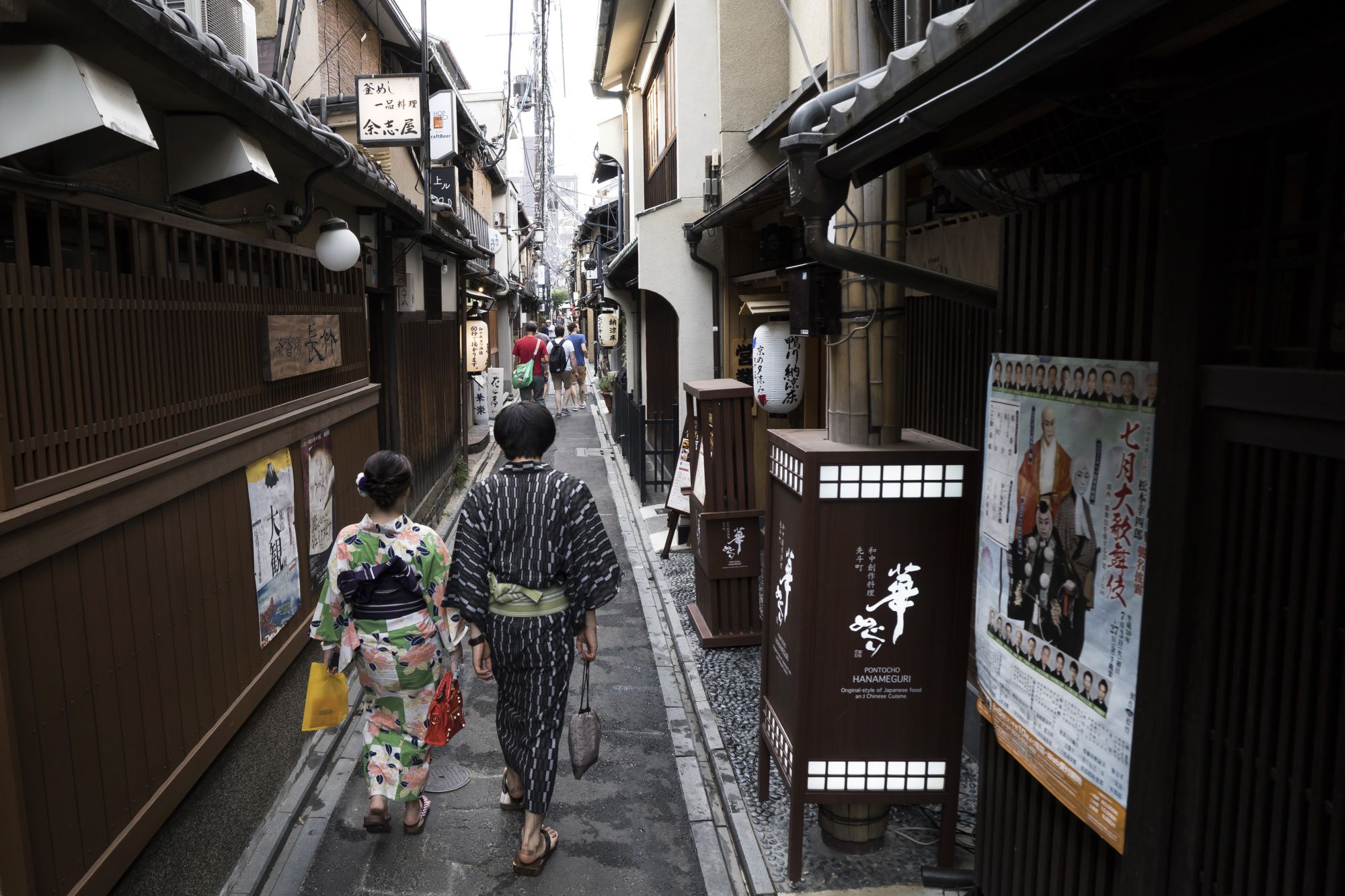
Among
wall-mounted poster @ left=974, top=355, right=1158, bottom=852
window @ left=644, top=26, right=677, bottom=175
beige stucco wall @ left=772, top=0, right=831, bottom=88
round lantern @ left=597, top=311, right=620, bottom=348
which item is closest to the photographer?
wall-mounted poster @ left=974, top=355, right=1158, bottom=852

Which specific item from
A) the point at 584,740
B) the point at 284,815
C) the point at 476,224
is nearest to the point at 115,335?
the point at 284,815

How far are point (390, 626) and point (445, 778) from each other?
1554 millimetres

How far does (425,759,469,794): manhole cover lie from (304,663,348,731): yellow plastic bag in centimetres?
89

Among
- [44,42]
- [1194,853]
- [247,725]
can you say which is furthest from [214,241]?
[1194,853]

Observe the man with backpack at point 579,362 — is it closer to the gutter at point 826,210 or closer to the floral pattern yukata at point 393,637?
the floral pattern yukata at point 393,637

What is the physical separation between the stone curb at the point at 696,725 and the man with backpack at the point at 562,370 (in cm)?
1589

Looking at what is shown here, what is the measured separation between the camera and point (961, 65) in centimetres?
273

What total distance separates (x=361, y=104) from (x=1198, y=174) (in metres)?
11.6

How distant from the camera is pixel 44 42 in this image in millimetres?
3809

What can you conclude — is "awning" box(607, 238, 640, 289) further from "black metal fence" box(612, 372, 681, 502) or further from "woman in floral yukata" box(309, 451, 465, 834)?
"woman in floral yukata" box(309, 451, 465, 834)

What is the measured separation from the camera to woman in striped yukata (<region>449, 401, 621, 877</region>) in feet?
16.4

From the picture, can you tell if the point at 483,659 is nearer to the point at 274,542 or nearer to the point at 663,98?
the point at 274,542

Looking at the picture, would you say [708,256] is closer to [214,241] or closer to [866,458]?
[214,241]

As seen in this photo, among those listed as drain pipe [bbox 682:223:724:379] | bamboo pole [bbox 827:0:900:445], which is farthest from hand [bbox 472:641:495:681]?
drain pipe [bbox 682:223:724:379]
